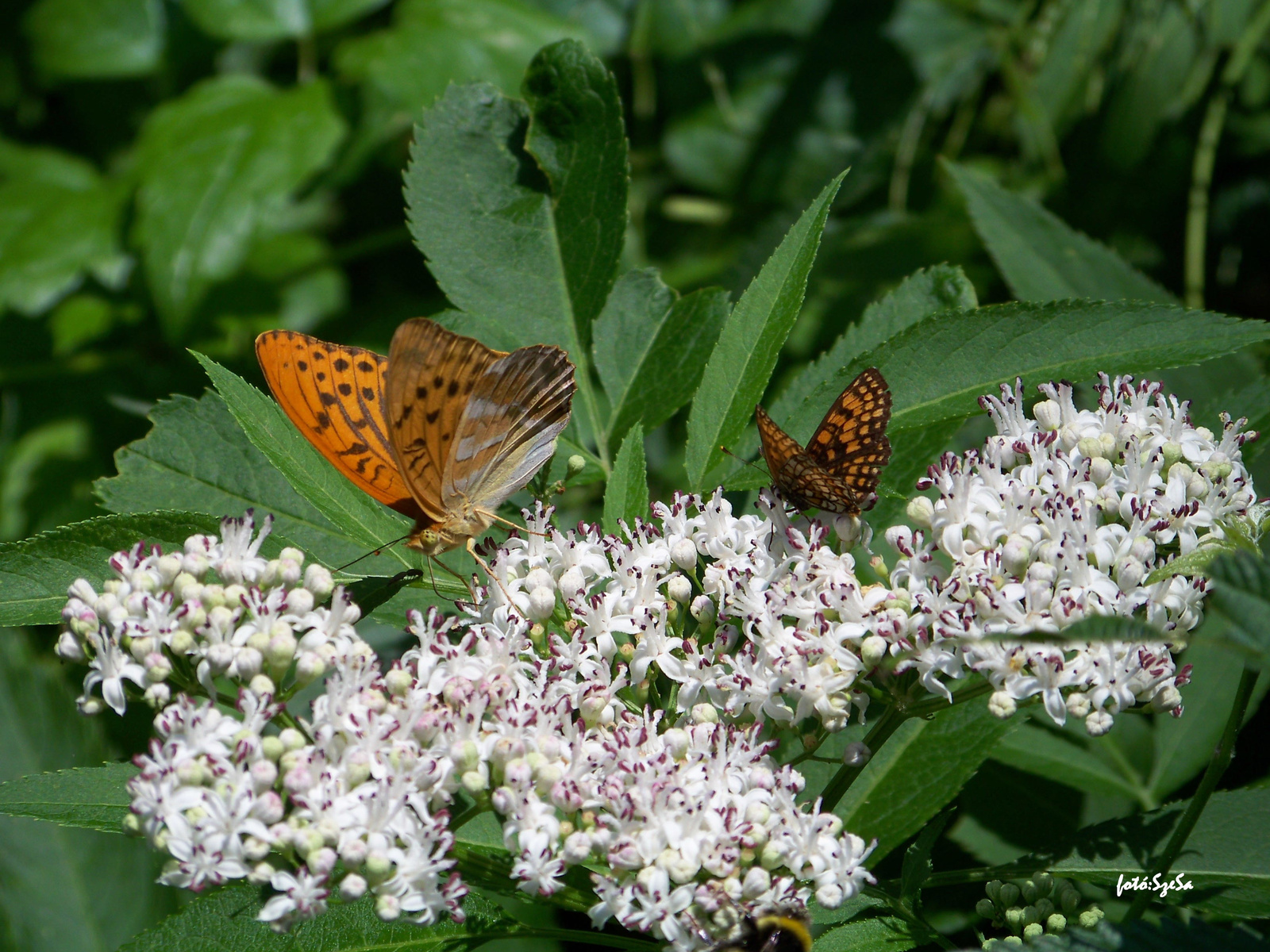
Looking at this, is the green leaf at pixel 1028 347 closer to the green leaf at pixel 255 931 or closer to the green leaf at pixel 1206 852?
the green leaf at pixel 1206 852

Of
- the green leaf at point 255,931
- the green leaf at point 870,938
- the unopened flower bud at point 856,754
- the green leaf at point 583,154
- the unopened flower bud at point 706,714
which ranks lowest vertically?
the green leaf at point 255,931

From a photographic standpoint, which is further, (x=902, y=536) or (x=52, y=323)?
(x=52, y=323)

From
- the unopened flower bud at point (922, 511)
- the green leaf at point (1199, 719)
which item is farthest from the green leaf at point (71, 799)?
the green leaf at point (1199, 719)

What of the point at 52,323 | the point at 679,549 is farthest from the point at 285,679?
the point at 52,323

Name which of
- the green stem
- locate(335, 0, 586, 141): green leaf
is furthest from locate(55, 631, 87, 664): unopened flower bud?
the green stem

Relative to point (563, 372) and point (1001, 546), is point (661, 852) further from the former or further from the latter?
point (563, 372)

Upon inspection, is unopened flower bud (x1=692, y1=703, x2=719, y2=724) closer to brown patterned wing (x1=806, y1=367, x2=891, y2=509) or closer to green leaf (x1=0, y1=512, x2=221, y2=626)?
brown patterned wing (x1=806, y1=367, x2=891, y2=509)
